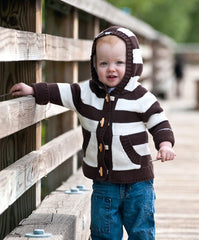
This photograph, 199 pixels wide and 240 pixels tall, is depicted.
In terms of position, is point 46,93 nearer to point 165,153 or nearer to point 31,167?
point 31,167

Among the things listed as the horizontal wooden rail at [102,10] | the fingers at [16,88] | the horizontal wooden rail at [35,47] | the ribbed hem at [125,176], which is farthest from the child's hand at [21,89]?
the horizontal wooden rail at [102,10]

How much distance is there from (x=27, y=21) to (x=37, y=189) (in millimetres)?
961

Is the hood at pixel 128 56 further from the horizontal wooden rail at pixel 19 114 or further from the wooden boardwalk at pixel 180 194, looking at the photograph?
the wooden boardwalk at pixel 180 194

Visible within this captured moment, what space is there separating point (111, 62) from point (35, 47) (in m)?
0.45

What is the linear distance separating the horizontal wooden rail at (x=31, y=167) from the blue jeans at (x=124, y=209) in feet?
1.23

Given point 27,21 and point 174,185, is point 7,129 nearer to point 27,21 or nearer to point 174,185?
point 27,21

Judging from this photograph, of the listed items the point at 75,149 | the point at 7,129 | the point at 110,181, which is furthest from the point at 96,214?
the point at 75,149

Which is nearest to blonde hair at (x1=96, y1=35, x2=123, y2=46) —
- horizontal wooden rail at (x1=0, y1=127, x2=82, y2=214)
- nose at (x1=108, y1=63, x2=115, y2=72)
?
nose at (x1=108, y1=63, x2=115, y2=72)

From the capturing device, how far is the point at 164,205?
540 centimetres

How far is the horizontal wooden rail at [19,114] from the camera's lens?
304 centimetres

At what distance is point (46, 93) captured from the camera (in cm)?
367

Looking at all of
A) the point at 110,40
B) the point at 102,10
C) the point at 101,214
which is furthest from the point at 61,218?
the point at 102,10

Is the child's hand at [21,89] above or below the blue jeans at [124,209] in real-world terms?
above

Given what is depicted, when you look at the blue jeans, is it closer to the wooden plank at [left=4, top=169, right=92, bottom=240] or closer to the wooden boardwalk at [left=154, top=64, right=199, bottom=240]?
the wooden plank at [left=4, top=169, right=92, bottom=240]
